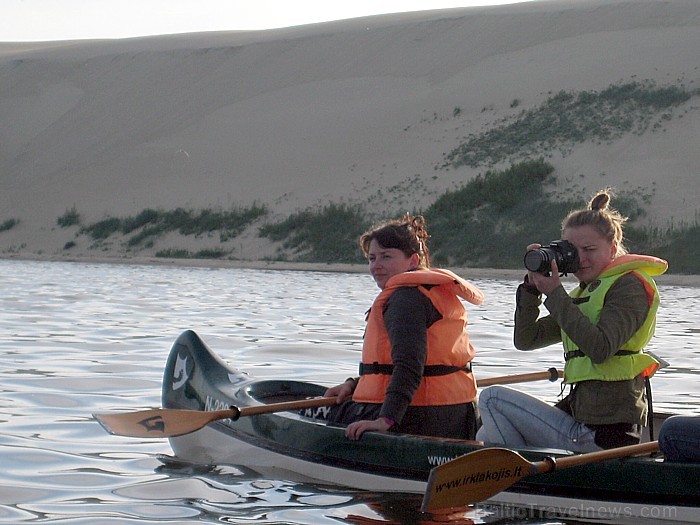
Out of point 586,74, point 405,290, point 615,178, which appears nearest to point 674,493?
point 405,290

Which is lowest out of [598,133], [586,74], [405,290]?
[405,290]

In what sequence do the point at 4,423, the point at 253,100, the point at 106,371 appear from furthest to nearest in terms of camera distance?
1. the point at 253,100
2. the point at 106,371
3. the point at 4,423

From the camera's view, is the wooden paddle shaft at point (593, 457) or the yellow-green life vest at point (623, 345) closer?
the wooden paddle shaft at point (593, 457)

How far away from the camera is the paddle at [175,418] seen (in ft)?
17.3

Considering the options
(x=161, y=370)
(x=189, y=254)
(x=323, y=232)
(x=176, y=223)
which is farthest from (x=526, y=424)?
(x=176, y=223)

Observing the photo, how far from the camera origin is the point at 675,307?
15.0 meters

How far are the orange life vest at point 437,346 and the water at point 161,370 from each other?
0.44 m

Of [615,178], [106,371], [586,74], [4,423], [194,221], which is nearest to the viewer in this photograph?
[4,423]

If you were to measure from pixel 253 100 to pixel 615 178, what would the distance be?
1974cm

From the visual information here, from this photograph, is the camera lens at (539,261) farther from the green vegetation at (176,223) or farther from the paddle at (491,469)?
the green vegetation at (176,223)

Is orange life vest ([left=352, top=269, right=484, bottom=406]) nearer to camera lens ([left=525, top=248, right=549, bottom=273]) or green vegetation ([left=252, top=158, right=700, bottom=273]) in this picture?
camera lens ([left=525, top=248, right=549, bottom=273])

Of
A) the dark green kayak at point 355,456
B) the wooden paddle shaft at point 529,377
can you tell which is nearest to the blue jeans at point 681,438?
the dark green kayak at point 355,456

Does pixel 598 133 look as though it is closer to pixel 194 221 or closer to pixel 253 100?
pixel 194 221

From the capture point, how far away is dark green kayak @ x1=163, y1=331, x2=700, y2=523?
4223 mm
